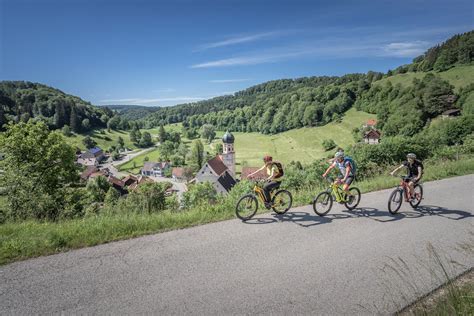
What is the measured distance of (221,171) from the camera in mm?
61781

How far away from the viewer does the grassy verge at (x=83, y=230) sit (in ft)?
18.1

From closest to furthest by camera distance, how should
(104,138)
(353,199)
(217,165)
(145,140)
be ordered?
(353,199), (217,165), (104,138), (145,140)

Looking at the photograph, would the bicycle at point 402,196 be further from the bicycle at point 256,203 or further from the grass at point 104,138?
the grass at point 104,138

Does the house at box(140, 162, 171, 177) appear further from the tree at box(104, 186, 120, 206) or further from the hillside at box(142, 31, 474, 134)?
the hillside at box(142, 31, 474, 134)

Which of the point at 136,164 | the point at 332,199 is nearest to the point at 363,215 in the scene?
the point at 332,199

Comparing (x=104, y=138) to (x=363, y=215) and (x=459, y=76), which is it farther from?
(x=459, y=76)

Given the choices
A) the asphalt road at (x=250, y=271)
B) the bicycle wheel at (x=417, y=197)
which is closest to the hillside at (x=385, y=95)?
the bicycle wheel at (x=417, y=197)

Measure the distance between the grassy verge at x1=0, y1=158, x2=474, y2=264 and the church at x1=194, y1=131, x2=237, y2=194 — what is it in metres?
30.5

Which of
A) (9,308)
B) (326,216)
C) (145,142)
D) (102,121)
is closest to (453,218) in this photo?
(326,216)

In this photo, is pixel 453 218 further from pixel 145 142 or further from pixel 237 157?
pixel 145 142

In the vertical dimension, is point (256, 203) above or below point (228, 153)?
above

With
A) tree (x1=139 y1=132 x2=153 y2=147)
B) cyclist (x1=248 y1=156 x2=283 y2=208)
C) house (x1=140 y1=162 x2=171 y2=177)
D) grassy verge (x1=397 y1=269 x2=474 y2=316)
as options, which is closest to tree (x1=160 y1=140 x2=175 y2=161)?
house (x1=140 y1=162 x2=171 y2=177)

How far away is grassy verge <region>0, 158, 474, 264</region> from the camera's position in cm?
552

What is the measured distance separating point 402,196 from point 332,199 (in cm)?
232
